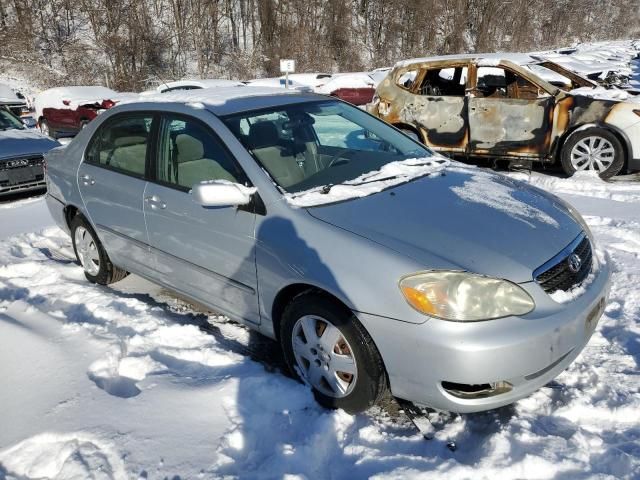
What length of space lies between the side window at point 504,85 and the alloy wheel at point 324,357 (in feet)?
19.1

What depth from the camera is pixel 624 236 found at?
4840 millimetres

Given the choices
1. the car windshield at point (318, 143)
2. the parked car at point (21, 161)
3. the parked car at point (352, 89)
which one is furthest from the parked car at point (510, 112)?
the parked car at point (352, 89)

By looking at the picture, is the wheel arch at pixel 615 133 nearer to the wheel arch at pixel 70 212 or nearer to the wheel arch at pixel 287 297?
the wheel arch at pixel 287 297

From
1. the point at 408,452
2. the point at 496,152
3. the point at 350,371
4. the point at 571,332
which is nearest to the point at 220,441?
the point at 350,371

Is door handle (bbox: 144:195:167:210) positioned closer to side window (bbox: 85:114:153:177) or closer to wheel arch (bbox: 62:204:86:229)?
side window (bbox: 85:114:153:177)

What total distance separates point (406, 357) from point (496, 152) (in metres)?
5.77

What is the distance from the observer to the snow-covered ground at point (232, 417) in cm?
226

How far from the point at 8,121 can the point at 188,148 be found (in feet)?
21.5

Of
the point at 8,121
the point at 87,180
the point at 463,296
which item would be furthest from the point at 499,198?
the point at 8,121

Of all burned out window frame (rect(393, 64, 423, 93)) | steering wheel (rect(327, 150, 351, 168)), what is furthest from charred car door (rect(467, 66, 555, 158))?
steering wheel (rect(327, 150, 351, 168))

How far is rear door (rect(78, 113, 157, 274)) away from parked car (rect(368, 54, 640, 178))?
16.3 ft

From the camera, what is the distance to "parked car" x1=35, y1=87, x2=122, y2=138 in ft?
46.0

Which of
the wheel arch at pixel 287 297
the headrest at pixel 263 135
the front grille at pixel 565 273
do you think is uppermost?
the headrest at pixel 263 135

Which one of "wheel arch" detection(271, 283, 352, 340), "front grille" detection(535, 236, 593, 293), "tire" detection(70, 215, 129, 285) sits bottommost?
"tire" detection(70, 215, 129, 285)
